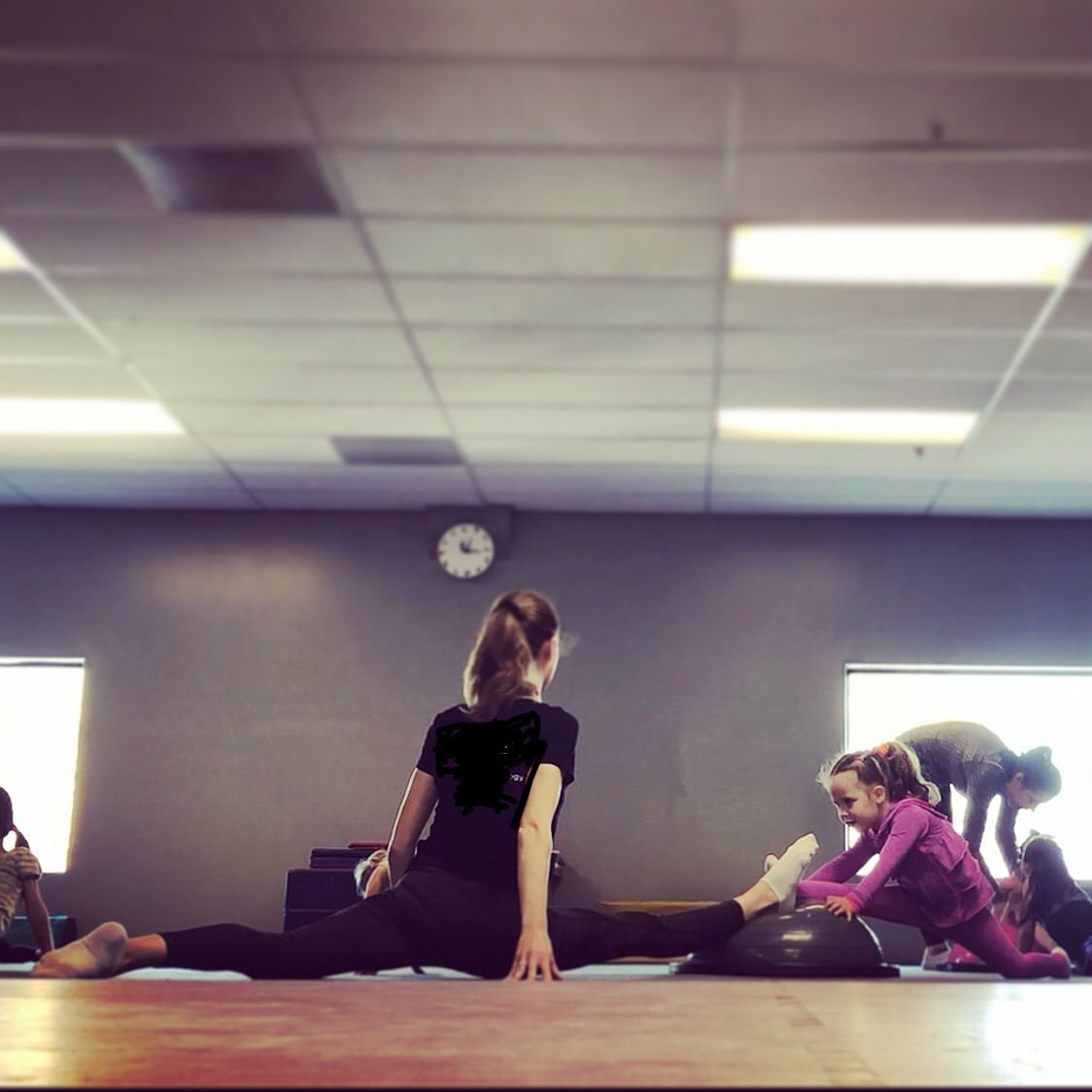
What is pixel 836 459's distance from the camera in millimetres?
6016

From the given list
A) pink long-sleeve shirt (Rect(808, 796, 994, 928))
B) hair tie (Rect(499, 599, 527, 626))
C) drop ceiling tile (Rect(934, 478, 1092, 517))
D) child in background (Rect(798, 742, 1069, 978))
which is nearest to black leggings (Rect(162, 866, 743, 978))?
hair tie (Rect(499, 599, 527, 626))

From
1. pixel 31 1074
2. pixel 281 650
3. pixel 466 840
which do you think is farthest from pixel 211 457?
pixel 31 1074

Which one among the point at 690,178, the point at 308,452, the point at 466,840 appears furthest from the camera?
the point at 308,452

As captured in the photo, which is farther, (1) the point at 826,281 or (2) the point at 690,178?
(1) the point at 826,281

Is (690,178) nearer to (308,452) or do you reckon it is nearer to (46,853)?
(308,452)

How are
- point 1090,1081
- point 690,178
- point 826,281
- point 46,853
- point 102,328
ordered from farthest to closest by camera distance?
point 46,853
point 102,328
point 826,281
point 690,178
point 1090,1081

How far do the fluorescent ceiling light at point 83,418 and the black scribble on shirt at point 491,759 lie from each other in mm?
3015

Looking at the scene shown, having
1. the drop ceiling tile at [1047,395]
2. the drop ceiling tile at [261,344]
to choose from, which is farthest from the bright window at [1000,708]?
the drop ceiling tile at [261,344]

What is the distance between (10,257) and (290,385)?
1.26m

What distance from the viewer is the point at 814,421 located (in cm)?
550

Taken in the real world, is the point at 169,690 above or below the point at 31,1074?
above

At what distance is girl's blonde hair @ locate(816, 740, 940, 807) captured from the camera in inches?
184

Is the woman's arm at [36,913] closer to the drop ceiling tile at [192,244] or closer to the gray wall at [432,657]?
the gray wall at [432,657]

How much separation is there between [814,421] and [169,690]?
3631 mm
